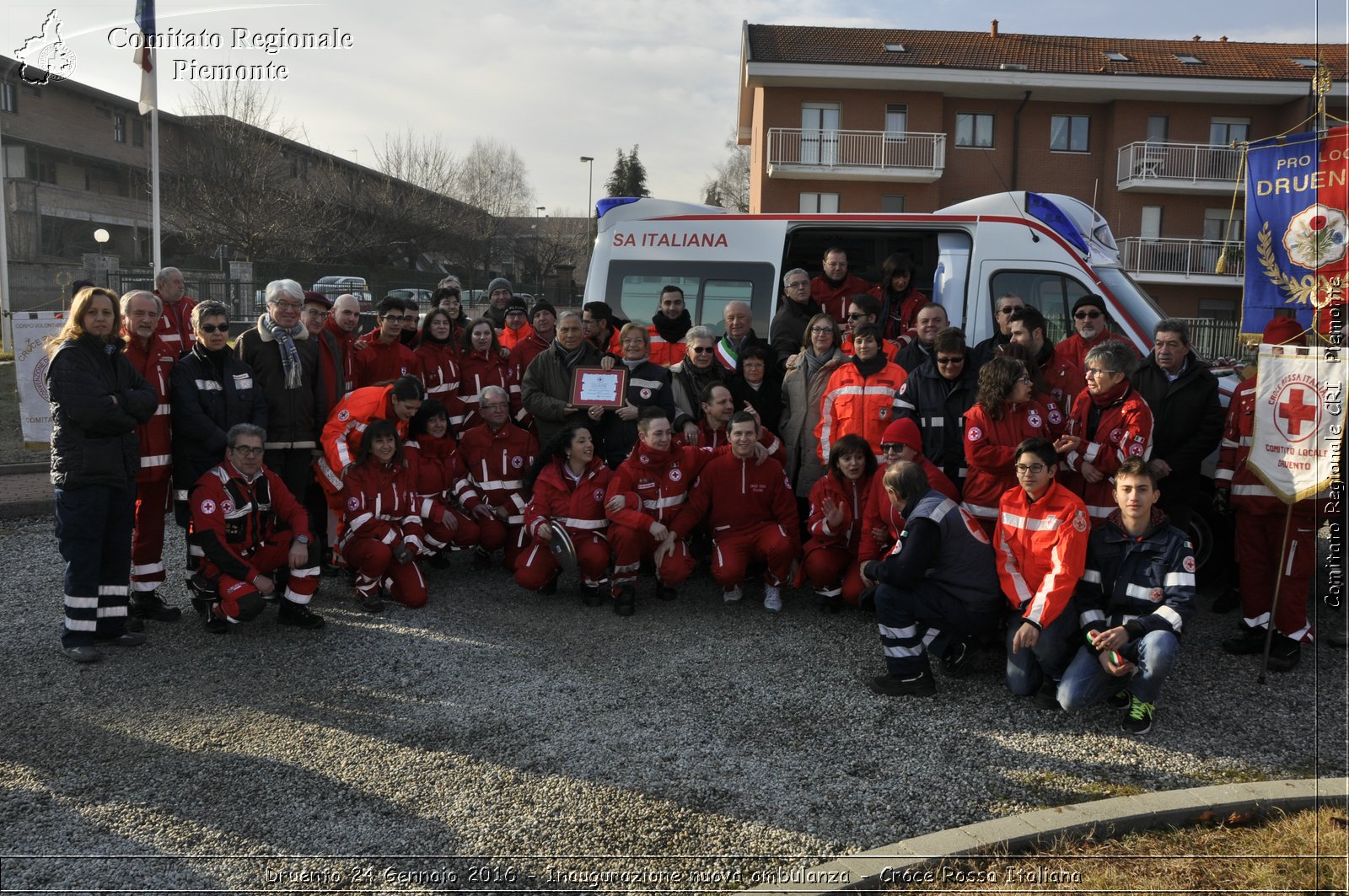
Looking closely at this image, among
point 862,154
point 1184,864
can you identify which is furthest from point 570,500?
point 862,154

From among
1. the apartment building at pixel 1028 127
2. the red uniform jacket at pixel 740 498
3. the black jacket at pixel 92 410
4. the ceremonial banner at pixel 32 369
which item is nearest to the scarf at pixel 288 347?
the black jacket at pixel 92 410

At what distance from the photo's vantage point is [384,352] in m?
7.58

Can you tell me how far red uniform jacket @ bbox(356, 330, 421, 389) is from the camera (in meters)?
7.55

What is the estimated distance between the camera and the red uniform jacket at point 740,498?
6426mm

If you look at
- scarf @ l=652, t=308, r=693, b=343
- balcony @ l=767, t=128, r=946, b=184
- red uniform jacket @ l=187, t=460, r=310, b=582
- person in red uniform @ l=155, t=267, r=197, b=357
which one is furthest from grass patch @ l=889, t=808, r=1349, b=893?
balcony @ l=767, t=128, r=946, b=184

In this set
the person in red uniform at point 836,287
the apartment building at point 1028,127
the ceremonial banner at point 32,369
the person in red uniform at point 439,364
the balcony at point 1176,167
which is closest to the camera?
the person in red uniform at point 439,364

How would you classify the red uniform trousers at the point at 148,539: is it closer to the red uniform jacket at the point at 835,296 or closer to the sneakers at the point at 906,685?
the sneakers at the point at 906,685

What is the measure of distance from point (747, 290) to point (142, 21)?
10359 millimetres

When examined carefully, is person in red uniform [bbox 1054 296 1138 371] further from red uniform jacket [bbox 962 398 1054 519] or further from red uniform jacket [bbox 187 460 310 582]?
red uniform jacket [bbox 187 460 310 582]

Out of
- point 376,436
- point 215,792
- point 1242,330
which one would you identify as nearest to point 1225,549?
point 1242,330

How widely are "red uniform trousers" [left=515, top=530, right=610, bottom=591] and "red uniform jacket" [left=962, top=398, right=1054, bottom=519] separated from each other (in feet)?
8.10

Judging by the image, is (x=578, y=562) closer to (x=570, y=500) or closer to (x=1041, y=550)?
(x=570, y=500)

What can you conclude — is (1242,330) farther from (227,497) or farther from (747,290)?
(227,497)

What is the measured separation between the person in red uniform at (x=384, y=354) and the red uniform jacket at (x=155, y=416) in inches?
62.7
